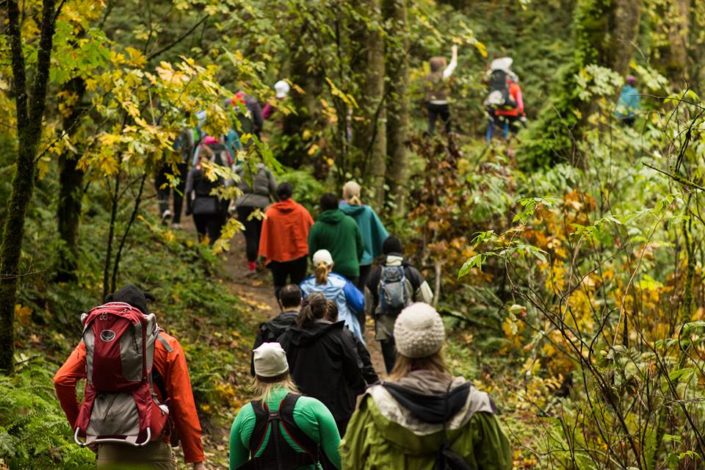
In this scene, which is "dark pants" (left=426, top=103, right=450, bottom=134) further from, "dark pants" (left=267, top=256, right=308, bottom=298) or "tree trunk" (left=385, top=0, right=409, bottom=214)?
"dark pants" (left=267, top=256, right=308, bottom=298)

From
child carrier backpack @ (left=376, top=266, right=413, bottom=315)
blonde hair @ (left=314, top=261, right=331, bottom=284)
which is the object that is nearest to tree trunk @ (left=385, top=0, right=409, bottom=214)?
child carrier backpack @ (left=376, top=266, right=413, bottom=315)

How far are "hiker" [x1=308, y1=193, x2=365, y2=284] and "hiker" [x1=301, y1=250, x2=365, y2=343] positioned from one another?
159cm

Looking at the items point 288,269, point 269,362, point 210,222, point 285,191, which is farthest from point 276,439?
point 210,222

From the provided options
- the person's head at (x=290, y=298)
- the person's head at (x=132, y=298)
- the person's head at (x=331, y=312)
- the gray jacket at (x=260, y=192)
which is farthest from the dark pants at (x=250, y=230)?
the person's head at (x=132, y=298)

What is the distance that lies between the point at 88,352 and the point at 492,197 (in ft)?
27.7

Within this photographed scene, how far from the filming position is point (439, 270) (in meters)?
13.8

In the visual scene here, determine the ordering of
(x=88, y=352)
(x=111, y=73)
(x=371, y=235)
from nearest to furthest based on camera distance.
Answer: (x=88, y=352) → (x=111, y=73) → (x=371, y=235)

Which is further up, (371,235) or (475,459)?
(475,459)

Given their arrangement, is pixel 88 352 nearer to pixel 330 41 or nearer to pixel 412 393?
pixel 412 393

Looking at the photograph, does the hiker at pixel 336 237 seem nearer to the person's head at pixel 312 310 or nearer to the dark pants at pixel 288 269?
the dark pants at pixel 288 269

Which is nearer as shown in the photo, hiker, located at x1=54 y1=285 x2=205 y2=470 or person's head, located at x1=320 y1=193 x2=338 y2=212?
hiker, located at x1=54 y1=285 x2=205 y2=470

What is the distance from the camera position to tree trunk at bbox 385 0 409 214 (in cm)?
1545

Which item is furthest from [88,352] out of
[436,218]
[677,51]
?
[677,51]

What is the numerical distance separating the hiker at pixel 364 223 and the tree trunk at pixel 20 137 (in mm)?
5009
